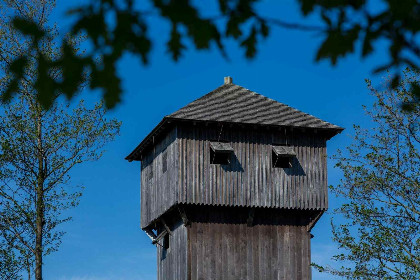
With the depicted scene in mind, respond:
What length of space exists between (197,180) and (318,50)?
58.9 ft

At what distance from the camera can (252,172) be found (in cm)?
2245

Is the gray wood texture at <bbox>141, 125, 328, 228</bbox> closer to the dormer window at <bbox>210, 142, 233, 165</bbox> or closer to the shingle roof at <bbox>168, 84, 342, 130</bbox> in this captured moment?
the dormer window at <bbox>210, 142, 233, 165</bbox>

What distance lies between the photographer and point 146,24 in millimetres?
4164

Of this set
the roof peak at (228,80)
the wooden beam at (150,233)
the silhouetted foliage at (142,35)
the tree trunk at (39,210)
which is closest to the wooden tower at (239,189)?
the wooden beam at (150,233)

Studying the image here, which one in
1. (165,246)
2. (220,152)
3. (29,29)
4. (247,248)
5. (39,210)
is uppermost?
(220,152)

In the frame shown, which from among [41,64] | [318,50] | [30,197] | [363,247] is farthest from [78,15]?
[30,197]

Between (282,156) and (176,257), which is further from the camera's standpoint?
(176,257)

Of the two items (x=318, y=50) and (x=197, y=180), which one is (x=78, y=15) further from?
(x=197, y=180)

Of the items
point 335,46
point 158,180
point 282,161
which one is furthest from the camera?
point 158,180

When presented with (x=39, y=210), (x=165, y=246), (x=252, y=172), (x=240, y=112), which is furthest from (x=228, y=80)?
(x=39, y=210)

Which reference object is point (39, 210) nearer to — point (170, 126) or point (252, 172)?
point (170, 126)

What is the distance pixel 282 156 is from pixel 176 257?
4397 millimetres

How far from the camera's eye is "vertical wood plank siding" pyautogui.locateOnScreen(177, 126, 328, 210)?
71.8 feet

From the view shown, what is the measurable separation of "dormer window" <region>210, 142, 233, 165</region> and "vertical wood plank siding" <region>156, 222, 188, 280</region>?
2169mm
